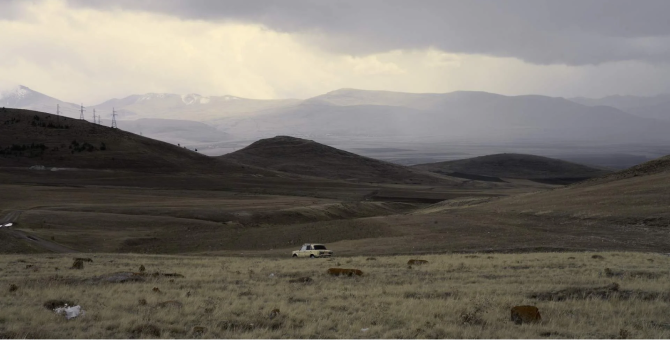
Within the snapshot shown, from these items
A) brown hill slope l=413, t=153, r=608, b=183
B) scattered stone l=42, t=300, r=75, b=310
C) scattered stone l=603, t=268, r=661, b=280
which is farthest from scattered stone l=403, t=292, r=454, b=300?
brown hill slope l=413, t=153, r=608, b=183

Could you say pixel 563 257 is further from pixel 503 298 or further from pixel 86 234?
pixel 86 234

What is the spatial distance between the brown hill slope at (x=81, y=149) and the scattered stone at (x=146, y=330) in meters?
98.4

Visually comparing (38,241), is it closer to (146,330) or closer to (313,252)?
(313,252)

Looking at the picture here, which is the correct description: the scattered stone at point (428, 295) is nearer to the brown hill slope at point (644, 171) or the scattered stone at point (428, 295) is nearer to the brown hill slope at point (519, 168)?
the brown hill slope at point (644, 171)

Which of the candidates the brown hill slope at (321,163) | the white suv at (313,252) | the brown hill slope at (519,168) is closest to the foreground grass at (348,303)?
the white suv at (313,252)

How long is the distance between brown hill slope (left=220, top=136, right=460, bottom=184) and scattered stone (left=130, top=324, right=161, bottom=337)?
4915 inches

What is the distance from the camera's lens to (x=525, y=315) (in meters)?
11.9

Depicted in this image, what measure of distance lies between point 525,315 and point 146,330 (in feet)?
24.1

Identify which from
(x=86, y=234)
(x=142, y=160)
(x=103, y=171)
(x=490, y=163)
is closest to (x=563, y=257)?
(x=86, y=234)

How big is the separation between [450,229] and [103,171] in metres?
75.2

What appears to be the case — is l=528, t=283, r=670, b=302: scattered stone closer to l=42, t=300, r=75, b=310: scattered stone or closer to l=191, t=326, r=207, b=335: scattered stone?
l=191, t=326, r=207, b=335: scattered stone

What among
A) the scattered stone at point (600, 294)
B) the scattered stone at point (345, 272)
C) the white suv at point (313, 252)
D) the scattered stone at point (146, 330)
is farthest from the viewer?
the white suv at point (313, 252)

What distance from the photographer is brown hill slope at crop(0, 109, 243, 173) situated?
103250 mm

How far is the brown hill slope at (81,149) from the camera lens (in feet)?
339
